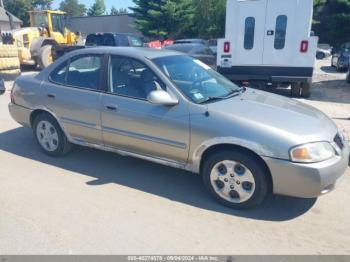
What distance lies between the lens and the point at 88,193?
3910 millimetres

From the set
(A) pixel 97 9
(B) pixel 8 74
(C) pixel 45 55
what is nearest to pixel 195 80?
(B) pixel 8 74

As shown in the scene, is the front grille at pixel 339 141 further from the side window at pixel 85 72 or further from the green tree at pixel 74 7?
the green tree at pixel 74 7

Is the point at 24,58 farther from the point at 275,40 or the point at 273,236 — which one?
the point at 273,236

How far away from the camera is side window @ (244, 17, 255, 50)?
9.42m

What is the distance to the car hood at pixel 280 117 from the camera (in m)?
3.32

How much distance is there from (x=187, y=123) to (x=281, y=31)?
22.2 feet

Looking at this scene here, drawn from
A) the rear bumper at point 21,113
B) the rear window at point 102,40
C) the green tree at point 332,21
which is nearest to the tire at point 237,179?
the rear bumper at point 21,113

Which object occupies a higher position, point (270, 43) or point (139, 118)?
point (270, 43)

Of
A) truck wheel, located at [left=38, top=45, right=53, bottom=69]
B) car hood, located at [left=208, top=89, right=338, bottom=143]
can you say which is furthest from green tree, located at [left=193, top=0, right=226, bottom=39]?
car hood, located at [left=208, top=89, right=338, bottom=143]

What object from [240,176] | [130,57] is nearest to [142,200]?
[240,176]

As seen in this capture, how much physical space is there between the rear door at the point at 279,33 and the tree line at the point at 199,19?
28558 millimetres

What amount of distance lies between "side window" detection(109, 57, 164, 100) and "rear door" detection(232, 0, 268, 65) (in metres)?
6.14

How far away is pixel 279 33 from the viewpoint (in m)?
9.28

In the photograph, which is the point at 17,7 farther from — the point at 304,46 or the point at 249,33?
the point at 304,46
